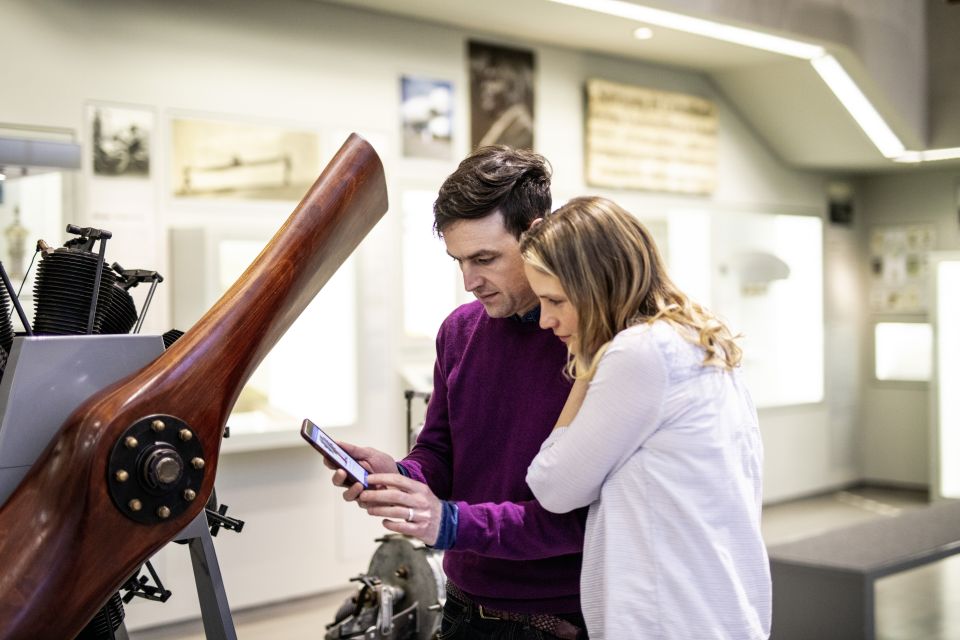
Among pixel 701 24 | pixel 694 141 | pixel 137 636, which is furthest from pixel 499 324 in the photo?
pixel 694 141

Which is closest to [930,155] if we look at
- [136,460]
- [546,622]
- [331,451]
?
[546,622]

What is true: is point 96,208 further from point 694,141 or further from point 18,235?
point 694,141

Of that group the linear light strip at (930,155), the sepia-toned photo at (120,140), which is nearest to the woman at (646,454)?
the sepia-toned photo at (120,140)

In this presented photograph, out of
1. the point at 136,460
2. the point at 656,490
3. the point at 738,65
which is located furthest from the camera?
the point at 738,65

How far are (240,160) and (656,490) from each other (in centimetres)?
436

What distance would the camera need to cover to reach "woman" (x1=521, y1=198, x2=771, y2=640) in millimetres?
1496

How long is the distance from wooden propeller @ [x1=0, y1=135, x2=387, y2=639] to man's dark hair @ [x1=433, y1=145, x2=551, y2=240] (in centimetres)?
46

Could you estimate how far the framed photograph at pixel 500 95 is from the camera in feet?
21.1

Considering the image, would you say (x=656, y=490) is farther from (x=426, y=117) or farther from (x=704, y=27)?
(x=704, y=27)

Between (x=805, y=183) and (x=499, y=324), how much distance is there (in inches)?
310

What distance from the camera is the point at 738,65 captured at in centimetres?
784

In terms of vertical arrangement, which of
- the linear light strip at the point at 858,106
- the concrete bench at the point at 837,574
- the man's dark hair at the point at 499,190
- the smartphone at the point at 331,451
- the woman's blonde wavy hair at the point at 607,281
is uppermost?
the linear light strip at the point at 858,106

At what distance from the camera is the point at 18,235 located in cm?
464

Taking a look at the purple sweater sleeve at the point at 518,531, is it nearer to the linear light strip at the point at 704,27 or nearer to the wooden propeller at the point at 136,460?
the wooden propeller at the point at 136,460
